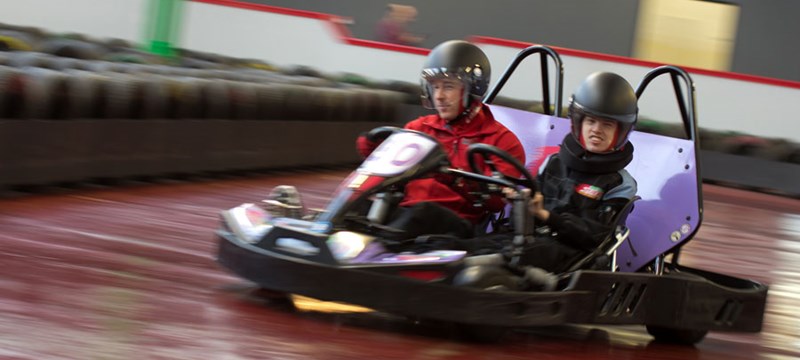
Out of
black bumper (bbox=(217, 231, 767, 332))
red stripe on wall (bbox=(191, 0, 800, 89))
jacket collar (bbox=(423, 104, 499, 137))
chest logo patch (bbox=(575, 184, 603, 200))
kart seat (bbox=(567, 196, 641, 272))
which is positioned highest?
red stripe on wall (bbox=(191, 0, 800, 89))

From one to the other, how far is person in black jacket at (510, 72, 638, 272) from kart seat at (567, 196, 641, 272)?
0.05ft

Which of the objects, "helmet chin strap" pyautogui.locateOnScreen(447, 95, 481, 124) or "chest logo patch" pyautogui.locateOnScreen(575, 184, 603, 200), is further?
"helmet chin strap" pyautogui.locateOnScreen(447, 95, 481, 124)

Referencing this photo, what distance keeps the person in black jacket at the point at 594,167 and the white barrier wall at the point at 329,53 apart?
8.11 metres

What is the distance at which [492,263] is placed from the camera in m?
3.07

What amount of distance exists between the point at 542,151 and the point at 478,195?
63 cm

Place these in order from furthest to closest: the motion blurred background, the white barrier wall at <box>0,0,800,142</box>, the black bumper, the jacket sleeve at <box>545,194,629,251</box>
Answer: the white barrier wall at <box>0,0,800,142</box> → the motion blurred background → the jacket sleeve at <box>545,194,629,251</box> → the black bumper

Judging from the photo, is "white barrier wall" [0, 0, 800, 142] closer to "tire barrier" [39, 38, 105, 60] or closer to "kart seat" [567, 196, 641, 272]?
"tire barrier" [39, 38, 105, 60]

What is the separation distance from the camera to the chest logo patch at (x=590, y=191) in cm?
347

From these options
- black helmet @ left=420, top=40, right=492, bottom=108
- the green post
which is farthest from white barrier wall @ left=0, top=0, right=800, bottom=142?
black helmet @ left=420, top=40, right=492, bottom=108

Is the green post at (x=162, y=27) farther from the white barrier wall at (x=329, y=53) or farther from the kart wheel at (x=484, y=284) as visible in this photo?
the kart wheel at (x=484, y=284)

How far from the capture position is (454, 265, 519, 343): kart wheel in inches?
117

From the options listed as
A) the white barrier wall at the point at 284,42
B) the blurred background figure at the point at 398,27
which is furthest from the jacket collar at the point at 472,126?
the blurred background figure at the point at 398,27

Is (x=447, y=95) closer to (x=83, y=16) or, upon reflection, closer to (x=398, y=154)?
(x=398, y=154)

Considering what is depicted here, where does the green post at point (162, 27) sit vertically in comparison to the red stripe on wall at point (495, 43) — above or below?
below
